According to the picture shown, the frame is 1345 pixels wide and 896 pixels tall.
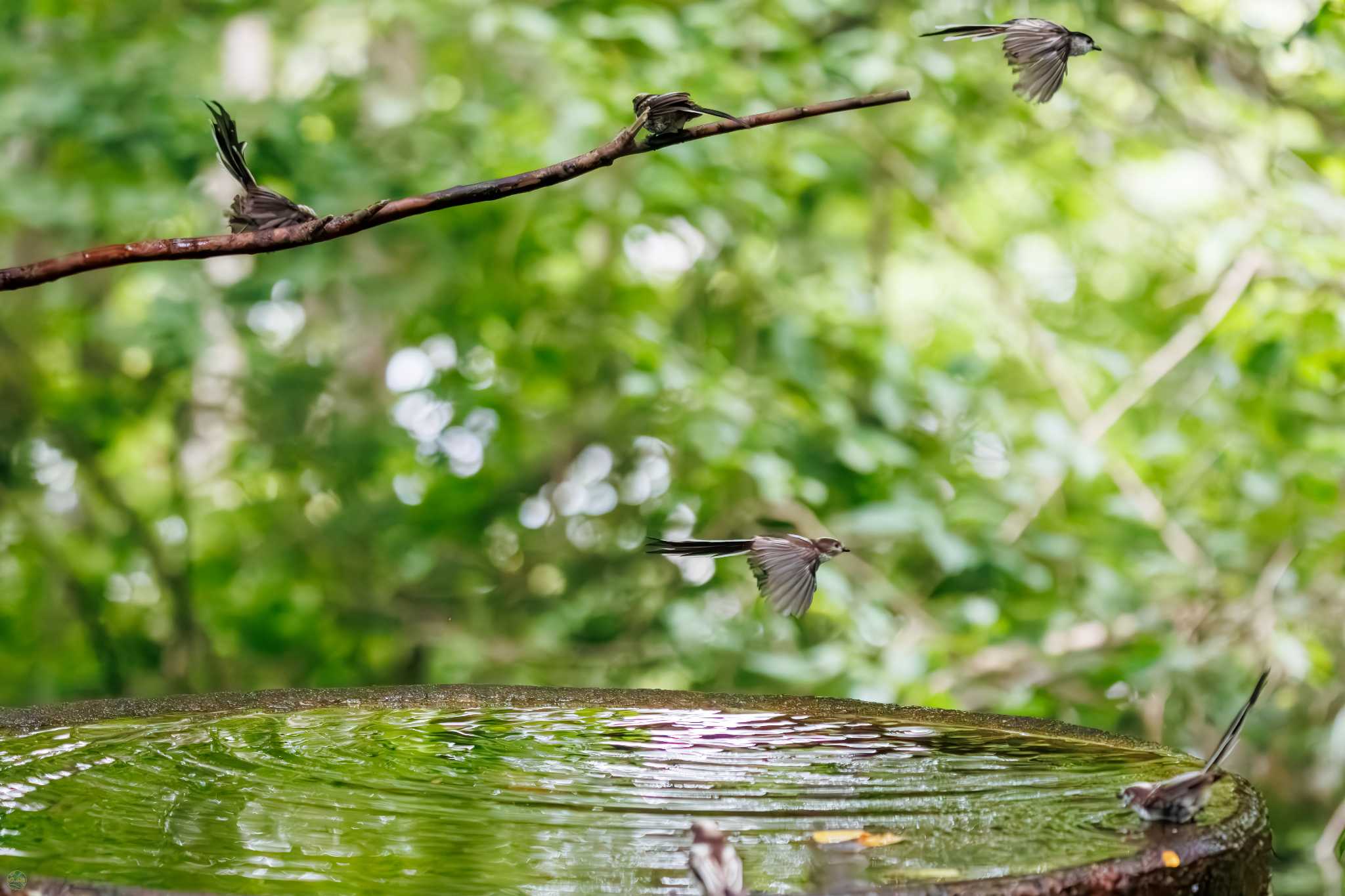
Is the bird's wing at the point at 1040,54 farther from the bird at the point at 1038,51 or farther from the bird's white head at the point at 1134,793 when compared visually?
the bird's white head at the point at 1134,793

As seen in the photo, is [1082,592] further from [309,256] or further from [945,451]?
[309,256]

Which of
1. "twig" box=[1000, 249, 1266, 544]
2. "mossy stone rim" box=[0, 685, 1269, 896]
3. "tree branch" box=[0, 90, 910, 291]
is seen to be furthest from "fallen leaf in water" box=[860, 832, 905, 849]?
"twig" box=[1000, 249, 1266, 544]

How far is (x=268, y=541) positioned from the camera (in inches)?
130

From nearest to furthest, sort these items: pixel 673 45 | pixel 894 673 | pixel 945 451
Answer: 1. pixel 894 673
2. pixel 673 45
3. pixel 945 451

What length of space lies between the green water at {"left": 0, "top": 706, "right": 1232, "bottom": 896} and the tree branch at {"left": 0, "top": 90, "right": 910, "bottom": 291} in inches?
12.2

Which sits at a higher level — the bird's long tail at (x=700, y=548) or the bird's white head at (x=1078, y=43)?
the bird's white head at (x=1078, y=43)

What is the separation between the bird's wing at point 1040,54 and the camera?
0.83m

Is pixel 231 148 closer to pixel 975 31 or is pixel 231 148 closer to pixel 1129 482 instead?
pixel 975 31

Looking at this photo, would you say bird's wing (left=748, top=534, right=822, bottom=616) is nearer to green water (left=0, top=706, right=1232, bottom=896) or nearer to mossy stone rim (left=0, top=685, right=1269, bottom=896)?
green water (left=0, top=706, right=1232, bottom=896)

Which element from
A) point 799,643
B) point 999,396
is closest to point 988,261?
point 999,396

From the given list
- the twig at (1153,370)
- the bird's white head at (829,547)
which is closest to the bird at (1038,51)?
the bird's white head at (829,547)

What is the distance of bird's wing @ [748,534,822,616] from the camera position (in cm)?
88

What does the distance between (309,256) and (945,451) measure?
1.53 metres

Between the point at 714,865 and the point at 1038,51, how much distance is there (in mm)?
566
